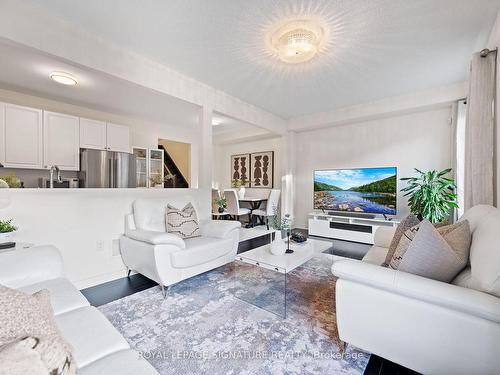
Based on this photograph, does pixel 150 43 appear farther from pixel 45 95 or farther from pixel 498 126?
pixel 498 126

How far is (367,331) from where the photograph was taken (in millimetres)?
1252

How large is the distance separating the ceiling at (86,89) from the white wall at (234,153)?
2.07 m

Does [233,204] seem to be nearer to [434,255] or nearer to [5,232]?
[5,232]

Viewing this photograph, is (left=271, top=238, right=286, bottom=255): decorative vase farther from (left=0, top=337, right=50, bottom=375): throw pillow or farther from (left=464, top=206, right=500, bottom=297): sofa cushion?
(left=0, top=337, right=50, bottom=375): throw pillow

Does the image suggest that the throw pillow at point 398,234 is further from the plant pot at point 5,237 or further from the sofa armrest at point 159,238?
the plant pot at point 5,237

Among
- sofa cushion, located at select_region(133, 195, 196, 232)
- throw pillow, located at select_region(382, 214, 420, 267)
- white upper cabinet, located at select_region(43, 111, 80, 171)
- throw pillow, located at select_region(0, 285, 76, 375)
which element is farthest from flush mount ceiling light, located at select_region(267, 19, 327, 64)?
white upper cabinet, located at select_region(43, 111, 80, 171)

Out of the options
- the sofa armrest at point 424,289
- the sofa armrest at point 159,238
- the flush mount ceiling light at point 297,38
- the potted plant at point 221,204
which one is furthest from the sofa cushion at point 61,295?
the potted plant at point 221,204

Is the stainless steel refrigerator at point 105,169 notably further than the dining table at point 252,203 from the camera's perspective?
No

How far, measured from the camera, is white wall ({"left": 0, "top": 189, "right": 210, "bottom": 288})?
2010 mm

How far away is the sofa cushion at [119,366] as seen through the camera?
0.76 metres

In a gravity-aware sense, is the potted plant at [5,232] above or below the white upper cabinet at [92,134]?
below

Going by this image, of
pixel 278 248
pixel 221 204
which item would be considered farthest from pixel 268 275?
pixel 221 204

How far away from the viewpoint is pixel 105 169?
4.00m

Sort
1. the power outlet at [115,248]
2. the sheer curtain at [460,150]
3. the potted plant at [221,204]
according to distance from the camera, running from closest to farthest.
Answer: the power outlet at [115,248] → the sheer curtain at [460,150] → the potted plant at [221,204]
